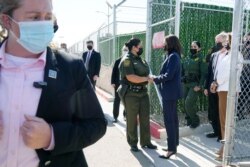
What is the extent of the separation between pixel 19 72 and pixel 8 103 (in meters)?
0.16

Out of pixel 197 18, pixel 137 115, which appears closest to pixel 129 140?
pixel 137 115

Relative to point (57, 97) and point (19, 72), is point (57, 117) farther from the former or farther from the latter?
point (19, 72)

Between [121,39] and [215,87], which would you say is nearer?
[215,87]

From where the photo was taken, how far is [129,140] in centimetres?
634

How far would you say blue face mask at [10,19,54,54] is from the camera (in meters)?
1.81

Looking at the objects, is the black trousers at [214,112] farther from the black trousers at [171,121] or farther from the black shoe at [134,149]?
the black shoe at [134,149]

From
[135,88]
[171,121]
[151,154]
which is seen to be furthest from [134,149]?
[135,88]

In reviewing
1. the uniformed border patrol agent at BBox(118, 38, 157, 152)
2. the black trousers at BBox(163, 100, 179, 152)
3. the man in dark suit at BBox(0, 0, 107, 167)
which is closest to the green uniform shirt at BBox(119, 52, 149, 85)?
the uniformed border patrol agent at BBox(118, 38, 157, 152)

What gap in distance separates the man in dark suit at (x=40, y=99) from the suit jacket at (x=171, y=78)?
3.65 metres

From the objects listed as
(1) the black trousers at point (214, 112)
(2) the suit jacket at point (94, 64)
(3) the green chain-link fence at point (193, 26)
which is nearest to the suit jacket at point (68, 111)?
(1) the black trousers at point (214, 112)

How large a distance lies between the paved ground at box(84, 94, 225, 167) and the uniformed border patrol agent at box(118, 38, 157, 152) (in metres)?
0.26

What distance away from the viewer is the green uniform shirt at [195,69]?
7348mm

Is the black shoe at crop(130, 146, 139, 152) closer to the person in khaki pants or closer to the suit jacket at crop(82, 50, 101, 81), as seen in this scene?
the person in khaki pants

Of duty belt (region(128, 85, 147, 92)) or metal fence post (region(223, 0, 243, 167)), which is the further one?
duty belt (region(128, 85, 147, 92))
